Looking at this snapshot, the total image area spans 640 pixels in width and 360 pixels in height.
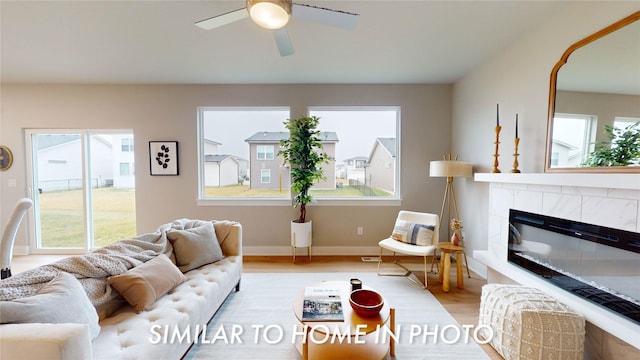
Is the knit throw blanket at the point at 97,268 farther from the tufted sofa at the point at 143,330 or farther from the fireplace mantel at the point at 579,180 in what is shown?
the fireplace mantel at the point at 579,180

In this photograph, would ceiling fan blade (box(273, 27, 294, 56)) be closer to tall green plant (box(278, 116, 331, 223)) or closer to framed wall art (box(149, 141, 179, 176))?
tall green plant (box(278, 116, 331, 223))

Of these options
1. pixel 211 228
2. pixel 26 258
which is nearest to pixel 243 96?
pixel 211 228

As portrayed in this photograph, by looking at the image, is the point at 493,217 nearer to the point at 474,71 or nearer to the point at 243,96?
the point at 474,71

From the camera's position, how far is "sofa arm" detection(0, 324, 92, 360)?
919 millimetres

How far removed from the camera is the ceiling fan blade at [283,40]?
1764mm

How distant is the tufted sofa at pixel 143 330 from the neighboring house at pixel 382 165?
7.78 feet

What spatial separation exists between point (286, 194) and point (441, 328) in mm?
2588

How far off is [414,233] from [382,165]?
121cm

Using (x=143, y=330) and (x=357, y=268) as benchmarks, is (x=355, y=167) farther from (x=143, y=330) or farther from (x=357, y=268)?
(x=143, y=330)

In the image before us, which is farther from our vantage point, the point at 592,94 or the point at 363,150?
the point at 363,150

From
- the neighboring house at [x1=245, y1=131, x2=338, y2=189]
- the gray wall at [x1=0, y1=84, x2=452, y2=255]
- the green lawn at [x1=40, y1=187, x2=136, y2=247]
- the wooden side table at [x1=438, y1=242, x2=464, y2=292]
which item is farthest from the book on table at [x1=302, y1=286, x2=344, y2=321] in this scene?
the green lawn at [x1=40, y1=187, x2=136, y2=247]

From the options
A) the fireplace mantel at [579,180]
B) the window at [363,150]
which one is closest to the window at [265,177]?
the window at [363,150]

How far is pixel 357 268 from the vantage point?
3268 millimetres

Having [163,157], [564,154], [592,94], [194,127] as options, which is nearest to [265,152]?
[194,127]
